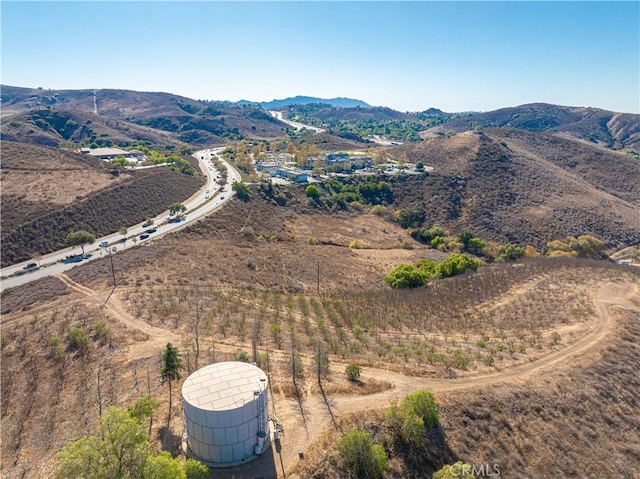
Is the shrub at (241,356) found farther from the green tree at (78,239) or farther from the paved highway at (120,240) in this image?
the green tree at (78,239)

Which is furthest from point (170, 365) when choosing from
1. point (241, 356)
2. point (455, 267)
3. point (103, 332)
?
point (455, 267)

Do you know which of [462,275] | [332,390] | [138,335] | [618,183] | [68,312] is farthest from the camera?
[618,183]

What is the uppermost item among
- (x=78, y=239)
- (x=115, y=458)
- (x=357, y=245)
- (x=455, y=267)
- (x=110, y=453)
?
(x=110, y=453)

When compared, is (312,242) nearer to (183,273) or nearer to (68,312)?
(183,273)

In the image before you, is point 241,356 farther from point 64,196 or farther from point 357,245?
point 64,196

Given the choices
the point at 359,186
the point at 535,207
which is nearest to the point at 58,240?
the point at 359,186

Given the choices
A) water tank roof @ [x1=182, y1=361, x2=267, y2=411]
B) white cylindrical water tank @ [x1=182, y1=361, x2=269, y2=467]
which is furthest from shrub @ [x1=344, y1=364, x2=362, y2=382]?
white cylindrical water tank @ [x1=182, y1=361, x2=269, y2=467]

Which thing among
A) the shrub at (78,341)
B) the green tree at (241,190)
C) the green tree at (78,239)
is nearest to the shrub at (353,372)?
the shrub at (78,341)
